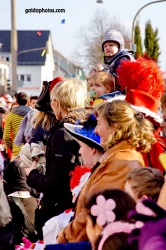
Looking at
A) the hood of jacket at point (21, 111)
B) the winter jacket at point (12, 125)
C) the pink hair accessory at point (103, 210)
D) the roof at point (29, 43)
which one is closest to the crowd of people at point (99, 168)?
the pink hair accessory at point (103, 210)

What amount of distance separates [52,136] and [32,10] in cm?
1163

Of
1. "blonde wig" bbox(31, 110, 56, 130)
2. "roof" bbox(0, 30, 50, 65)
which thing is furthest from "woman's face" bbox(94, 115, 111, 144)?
"roof" bbox(0, 30, 50, 65)

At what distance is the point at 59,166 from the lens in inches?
180

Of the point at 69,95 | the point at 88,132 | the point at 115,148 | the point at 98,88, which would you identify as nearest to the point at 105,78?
the point at 98,88

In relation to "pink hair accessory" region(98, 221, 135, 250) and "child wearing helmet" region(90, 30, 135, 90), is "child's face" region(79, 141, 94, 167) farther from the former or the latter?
"child wearing helmet" region(90, 30, 135, 90)

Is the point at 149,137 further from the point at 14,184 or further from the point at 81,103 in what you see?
the point at 14,184

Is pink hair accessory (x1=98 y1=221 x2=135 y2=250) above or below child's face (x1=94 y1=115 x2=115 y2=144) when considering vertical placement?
below

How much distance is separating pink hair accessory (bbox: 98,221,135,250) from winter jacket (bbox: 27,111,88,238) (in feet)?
6.23

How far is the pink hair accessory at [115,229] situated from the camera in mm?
2652

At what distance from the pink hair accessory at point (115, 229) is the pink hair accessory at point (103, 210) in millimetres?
54

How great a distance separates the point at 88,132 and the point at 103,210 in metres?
1.41

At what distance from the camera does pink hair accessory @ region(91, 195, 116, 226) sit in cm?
276

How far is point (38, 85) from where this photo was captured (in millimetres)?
92562

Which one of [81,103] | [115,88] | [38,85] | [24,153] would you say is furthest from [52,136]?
[38,85]
